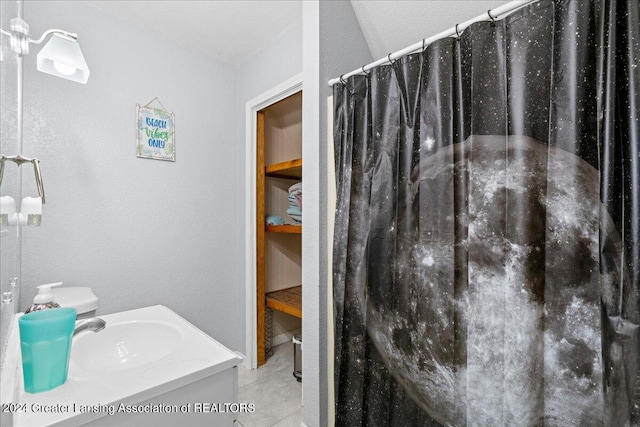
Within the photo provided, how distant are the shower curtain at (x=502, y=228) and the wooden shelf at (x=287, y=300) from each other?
2.61 feet

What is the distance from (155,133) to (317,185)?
123 centimetres

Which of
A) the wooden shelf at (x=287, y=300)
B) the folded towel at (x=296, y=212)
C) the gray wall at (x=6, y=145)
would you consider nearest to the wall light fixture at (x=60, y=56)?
the gray wall at (x=6, y=145)

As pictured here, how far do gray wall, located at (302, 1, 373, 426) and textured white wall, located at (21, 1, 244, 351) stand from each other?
3.31 feet

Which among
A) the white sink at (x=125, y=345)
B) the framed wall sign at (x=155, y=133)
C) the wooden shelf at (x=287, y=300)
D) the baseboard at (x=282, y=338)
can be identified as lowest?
the baseboard at (x=282, y=338)

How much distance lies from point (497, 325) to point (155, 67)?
2337mm

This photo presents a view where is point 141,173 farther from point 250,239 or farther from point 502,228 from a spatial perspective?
point 502,228

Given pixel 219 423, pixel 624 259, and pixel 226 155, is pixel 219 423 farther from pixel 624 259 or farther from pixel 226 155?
A: pixel 226 155

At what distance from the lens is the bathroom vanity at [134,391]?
0.67m

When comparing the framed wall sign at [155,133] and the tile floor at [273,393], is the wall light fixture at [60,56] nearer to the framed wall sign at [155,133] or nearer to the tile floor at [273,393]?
the framed wall sign at [155,133]

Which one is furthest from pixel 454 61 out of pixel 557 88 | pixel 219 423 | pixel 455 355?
pixel 219 423

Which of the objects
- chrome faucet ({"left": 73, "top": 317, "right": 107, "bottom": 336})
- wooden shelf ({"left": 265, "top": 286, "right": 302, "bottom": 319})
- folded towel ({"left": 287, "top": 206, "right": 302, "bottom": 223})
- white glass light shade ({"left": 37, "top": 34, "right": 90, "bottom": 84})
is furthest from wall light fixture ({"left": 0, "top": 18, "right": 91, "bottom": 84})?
wooden shelf ({"left": 265, "top": 286, "right": 302, "bottom": 319})

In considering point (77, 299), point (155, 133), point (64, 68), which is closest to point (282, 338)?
point (77, 299)

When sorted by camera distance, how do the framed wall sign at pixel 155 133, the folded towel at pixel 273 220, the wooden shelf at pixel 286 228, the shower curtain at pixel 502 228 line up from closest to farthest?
the shower curtain at pixel 502 228, the framed wall sign at pixel 155 133, the wooden shelf at pixel 286 228, the folded towel at pixel 273 220

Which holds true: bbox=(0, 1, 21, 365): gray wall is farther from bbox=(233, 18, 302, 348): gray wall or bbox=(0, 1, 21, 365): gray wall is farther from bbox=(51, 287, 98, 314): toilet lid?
bbox=(233, 18, 302, 348): gray wall
